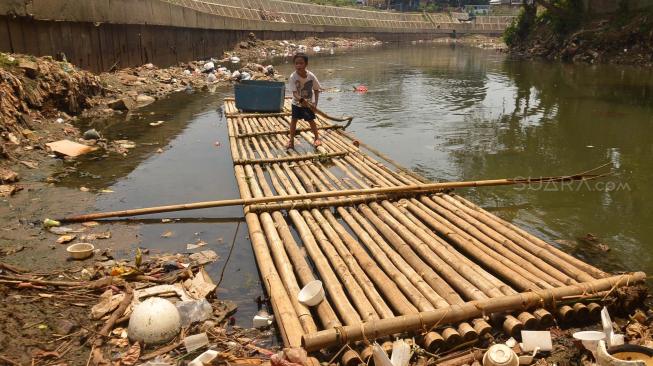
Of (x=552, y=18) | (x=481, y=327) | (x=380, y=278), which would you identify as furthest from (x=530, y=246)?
(x=552, y=18)

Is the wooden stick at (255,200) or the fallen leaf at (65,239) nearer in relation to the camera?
the fallen leaf at (65,239)

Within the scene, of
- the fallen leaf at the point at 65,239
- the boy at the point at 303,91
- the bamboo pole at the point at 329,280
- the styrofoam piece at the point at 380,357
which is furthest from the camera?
the boy at the point at 303,91

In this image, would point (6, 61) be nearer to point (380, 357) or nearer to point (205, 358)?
point (205, 358)

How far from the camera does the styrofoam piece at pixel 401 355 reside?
300 cm

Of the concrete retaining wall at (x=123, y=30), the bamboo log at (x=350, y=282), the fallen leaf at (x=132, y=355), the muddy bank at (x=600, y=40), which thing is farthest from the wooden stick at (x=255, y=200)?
the muddy bank at (x=600, y=40)

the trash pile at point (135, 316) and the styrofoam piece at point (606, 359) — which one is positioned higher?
the styrofoam piece at point (606, 359)

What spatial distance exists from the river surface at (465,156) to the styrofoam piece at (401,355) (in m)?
1.29

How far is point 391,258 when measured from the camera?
14.1 feet

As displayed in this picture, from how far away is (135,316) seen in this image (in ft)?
10.8

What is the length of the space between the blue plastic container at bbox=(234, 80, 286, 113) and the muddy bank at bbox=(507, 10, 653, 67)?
60.7 ft

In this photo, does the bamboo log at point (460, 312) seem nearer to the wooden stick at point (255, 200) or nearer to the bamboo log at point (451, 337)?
the bamboo log at point (451, 337)

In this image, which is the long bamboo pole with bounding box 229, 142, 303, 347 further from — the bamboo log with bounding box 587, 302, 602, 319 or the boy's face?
the boy's face

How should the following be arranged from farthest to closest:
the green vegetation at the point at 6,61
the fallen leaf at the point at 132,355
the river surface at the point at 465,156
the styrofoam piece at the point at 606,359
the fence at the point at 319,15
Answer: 1. the fence at the point at 319,15
2. the green vegetation at the point at 6,61
3. the river surface at the point at 465,156
4. the fallen leaf at the point at 132,355
5. the styrofoam piece at the point at 606,359

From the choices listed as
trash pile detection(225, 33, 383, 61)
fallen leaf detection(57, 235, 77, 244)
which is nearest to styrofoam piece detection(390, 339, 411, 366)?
fallen leaf detection(57, 235, 77, 244)
